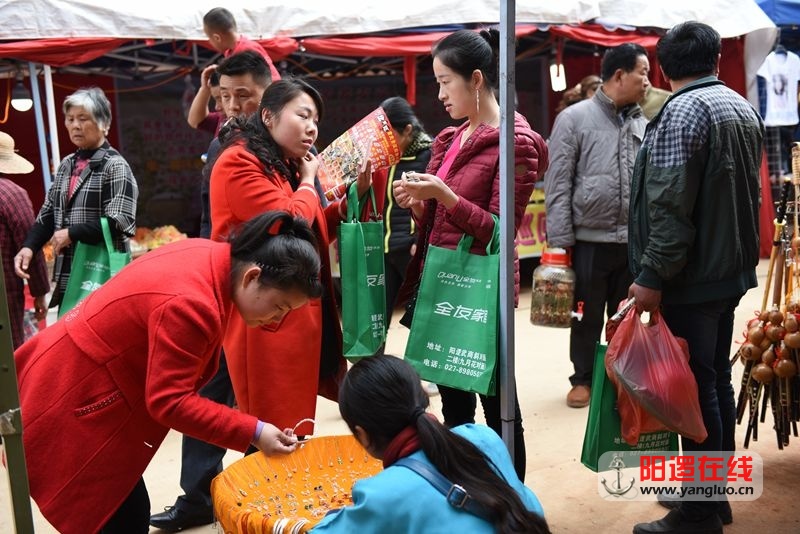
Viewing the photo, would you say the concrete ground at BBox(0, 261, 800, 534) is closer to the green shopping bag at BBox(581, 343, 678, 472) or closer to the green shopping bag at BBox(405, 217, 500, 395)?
the green shopping bag at BBox(581, 343, 678, 472)

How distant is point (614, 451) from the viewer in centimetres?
282

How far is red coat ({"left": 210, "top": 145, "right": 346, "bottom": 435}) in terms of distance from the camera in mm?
2678

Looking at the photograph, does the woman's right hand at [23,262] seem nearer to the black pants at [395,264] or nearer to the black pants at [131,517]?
the black pants at [395,264]

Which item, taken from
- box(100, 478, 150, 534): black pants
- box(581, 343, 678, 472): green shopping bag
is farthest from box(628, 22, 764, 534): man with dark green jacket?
box(100, 478, 150, 534): black pants

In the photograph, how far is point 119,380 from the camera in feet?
6.75

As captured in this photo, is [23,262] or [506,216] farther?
[23,262]

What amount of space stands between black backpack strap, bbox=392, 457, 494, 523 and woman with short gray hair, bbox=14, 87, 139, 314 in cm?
279

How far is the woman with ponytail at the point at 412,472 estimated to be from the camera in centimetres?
174

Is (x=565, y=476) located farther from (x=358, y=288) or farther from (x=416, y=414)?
(x=416, y=414)

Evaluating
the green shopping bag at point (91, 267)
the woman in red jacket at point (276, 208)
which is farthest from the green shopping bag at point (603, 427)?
the green shopping bag at point (91, 267)

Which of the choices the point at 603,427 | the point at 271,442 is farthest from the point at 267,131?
the point at 603,427

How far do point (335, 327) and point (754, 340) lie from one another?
1703 millimetres

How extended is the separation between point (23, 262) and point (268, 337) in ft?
6.79

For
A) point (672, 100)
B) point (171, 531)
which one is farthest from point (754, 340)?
point (171, 531)
